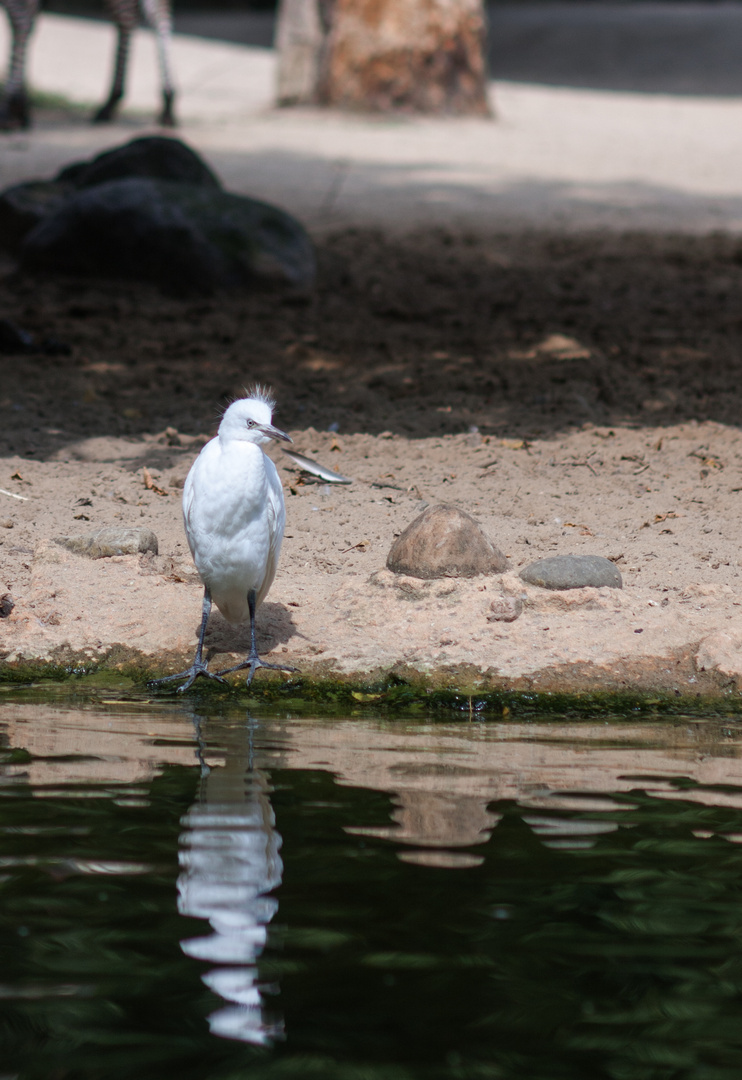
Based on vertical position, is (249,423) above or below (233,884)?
above

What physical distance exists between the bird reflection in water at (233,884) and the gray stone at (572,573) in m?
1.73

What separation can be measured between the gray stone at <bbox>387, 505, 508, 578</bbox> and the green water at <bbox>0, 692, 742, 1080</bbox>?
120 centimetres

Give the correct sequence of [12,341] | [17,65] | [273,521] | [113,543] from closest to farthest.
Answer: [273,521] < [113,543] < [12,341] < [17,65]

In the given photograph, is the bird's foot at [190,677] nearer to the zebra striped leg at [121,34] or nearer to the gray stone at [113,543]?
the gray stone at [113,543]

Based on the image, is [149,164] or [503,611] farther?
[149,164]

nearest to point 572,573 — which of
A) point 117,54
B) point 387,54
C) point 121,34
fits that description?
point 117,54

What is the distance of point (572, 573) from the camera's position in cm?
500

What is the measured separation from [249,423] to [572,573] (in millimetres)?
1511

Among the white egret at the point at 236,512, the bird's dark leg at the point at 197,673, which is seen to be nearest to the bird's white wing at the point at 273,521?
the white egret at the point at 236,512

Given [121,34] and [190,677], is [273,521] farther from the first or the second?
[121,34]

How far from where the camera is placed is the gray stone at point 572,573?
4.98 m

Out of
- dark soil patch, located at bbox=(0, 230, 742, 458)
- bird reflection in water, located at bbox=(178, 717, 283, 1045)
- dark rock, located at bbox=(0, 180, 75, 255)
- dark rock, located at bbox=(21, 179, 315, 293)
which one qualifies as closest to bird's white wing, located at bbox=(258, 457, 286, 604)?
bird reflection in water, located at bbox=(178, 717, 283, 1045)

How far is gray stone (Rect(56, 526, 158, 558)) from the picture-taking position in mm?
5297

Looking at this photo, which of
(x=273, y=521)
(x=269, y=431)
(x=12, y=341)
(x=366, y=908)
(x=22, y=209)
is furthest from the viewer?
(x=22, y=209)
